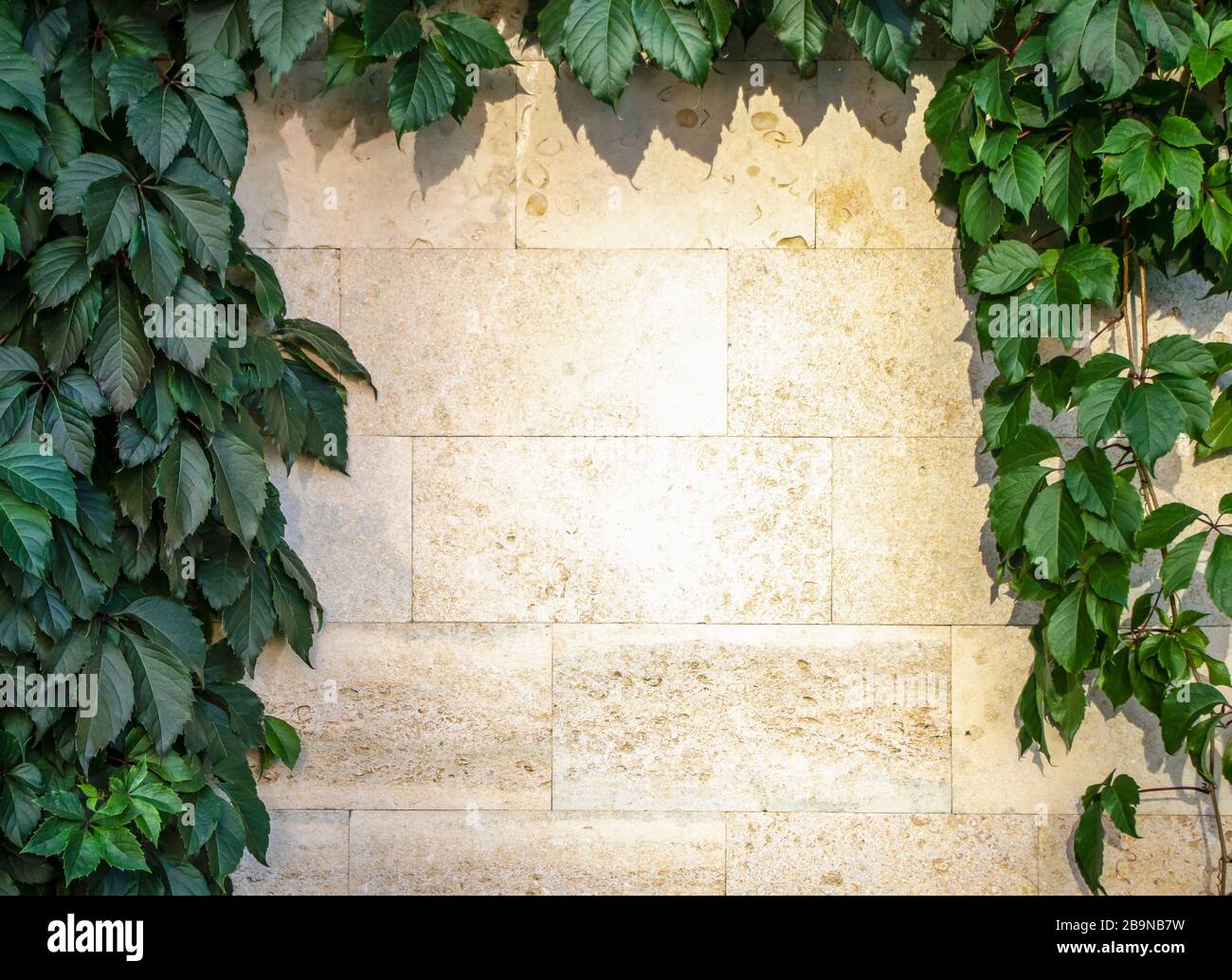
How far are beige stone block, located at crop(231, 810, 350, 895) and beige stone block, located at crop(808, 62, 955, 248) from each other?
68.0 inches

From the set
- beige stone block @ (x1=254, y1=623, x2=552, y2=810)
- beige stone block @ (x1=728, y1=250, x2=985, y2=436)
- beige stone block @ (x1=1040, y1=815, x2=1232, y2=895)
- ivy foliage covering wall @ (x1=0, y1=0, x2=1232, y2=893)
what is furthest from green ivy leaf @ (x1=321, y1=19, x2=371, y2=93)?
beige stone block @ (x1=1040, y1=815, x2=1232, y2=895)

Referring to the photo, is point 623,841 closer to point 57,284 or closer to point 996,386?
point 996,386

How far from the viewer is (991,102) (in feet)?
6.67

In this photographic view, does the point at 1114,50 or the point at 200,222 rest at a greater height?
the point at 1114,50

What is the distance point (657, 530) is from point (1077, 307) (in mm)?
988

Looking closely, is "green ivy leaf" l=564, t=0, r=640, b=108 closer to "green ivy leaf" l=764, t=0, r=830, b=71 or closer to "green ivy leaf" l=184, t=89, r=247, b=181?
"green ivy leaf" l=764, t=0, r=830, b=71

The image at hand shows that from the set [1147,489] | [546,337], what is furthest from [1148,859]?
[546,337]

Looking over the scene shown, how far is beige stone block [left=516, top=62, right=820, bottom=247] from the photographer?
2256 millimetres

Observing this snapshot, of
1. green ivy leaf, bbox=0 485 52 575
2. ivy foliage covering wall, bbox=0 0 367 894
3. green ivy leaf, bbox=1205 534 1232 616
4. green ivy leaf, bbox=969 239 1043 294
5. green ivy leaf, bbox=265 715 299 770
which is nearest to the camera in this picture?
green ivy leaf, bbox=0 485 52 575

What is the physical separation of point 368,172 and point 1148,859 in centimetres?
234

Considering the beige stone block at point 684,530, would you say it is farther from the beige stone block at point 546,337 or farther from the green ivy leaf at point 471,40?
the green ivy leaf at point 471,40

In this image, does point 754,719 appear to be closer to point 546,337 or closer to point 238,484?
point 546,337

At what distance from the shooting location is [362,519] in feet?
7.55

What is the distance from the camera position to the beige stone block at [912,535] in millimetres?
2277
